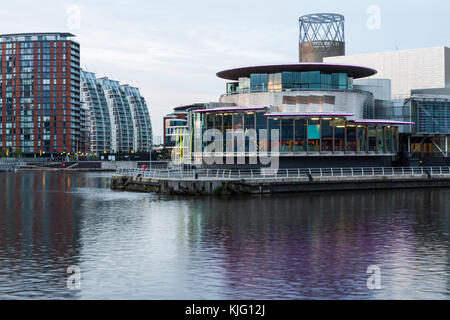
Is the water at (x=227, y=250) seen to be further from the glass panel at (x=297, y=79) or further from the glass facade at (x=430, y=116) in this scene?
the glass facade at (x=430, y=116)

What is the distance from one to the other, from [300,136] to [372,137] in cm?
1401

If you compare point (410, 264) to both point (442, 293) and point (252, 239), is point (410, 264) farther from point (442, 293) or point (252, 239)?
point (252, 239)

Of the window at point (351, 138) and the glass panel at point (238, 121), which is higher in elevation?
the glass panel at point (238, 121)

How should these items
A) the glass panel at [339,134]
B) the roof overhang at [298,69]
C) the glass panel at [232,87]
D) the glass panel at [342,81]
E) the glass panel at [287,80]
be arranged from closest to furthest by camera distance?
the glass panel at [339,134], the roof overhang at [298,69], the glass panel at [287,80], the glass panel at [342,81], the glass panel at [232,87]

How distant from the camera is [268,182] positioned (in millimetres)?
71562

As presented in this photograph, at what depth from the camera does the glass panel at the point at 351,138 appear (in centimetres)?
8988

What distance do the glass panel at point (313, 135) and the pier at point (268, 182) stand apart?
337cm

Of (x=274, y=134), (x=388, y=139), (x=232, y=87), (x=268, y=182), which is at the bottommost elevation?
(x=268, y=182)

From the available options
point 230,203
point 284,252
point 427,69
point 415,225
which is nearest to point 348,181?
point 230,203

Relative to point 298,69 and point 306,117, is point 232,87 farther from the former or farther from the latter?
point 306,117
